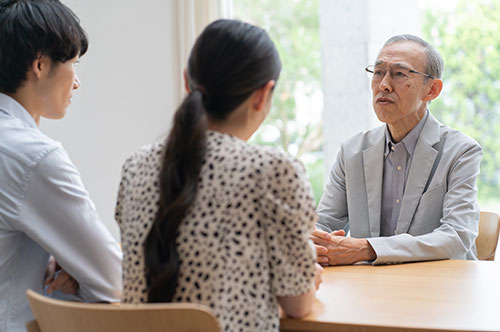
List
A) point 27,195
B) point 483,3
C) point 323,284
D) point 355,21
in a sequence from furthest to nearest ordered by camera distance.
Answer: point 483,3
point 355,21
point 323,284
point 27,195

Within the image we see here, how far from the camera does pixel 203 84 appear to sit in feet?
4.04

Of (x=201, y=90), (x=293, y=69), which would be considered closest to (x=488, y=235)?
(x=201, y=90)

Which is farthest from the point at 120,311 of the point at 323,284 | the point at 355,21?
the point at 355,21

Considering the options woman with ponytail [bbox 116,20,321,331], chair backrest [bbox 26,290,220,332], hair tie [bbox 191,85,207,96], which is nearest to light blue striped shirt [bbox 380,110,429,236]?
woman with ponytail [bbox 116,20,321,331]

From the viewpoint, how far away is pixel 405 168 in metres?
2.27

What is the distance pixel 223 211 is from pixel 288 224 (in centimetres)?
13

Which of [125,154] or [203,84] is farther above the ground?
[203,84]

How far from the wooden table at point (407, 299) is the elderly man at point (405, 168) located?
33cm

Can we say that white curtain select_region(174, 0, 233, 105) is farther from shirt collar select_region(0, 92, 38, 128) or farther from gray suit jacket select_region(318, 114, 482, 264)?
shirt collar select_region(0, 92, 38, 128)

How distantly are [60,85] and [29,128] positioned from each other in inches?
7.2

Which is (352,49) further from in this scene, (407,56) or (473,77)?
(473,77)

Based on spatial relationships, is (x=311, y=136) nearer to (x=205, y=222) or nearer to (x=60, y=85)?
(x=60, y=85)

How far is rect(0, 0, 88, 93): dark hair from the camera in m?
1.53

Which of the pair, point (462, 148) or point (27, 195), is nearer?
point (27, 195)
